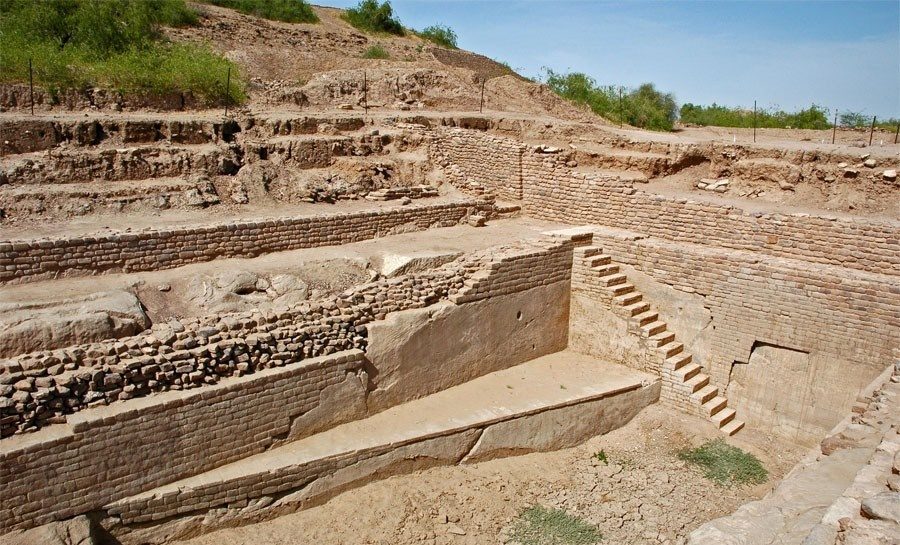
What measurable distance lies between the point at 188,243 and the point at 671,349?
245 inches

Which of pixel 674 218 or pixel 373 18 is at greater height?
pixel 373 18

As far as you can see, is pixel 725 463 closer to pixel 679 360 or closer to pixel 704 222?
pixel 679 360

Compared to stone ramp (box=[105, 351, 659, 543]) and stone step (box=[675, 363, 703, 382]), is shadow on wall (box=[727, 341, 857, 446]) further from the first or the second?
stone ramp (box=[105, 351, 659, 543])

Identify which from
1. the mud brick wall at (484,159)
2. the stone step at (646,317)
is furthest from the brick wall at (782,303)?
the mud brick wall at (484,159)

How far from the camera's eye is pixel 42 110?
11820mm

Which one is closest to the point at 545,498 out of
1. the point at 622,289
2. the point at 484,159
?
the point at 622,289

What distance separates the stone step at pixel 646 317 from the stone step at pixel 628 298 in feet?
0.71

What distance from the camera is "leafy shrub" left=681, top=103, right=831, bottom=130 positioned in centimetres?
2131

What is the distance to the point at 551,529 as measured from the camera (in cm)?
671

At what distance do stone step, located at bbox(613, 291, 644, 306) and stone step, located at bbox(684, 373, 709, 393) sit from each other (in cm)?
124

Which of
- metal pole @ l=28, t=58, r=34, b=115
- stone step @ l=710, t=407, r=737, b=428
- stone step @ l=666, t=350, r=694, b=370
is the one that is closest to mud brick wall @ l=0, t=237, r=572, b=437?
stone step @ l=666, t=350, r=694, b=370

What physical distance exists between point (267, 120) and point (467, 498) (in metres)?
8.33

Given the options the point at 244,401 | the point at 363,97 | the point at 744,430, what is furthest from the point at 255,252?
the point at 363,97

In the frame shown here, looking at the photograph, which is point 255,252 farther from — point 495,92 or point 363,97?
point 495,92
